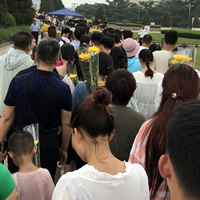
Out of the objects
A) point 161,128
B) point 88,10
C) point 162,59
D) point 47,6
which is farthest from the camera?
point 88,10

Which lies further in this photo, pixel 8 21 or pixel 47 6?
pixel 47 6

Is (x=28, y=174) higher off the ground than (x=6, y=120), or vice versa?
(x=6, y=120)

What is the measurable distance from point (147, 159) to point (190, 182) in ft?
3.86

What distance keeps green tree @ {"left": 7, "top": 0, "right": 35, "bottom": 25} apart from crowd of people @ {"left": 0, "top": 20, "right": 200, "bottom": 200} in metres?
27.7

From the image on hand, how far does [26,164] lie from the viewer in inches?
112

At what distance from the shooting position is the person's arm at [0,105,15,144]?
3.11m

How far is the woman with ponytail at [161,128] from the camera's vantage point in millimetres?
2125

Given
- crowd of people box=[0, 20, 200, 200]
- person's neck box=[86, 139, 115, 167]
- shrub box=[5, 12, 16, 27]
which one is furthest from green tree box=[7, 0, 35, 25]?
person's neck box=[86, 139, 115, 167]

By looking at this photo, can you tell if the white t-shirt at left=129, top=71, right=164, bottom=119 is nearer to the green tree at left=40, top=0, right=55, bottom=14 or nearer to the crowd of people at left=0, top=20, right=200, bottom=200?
the crowd of people at left=0, top=20, right=200, bottom=200

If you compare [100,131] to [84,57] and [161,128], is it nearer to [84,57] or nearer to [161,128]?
[161,128]

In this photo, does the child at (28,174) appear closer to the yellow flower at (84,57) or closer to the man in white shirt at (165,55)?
the yellow flower at (84,57)

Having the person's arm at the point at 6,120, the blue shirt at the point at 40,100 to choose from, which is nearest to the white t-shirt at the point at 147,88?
the blue shirt at the point at 40,100

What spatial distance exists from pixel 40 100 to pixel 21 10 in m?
30.8

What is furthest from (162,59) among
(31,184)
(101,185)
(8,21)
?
(8,21)
